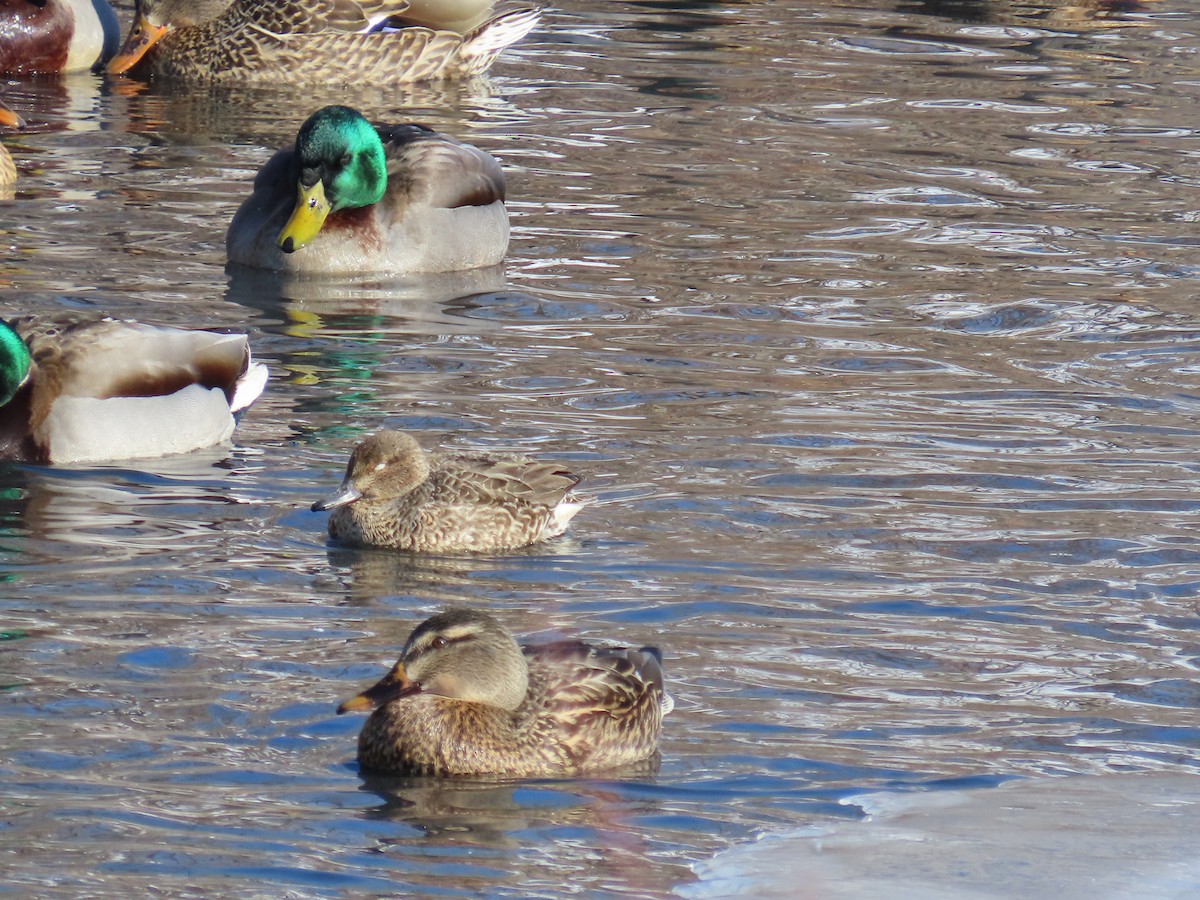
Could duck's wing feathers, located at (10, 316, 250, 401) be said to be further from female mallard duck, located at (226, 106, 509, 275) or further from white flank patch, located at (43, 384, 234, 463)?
female mallard duck, located at (226, 106, 509, 275)

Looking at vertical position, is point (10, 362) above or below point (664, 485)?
above

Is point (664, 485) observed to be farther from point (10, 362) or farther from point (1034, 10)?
point (1034, 10)

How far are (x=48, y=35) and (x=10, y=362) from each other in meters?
9.58

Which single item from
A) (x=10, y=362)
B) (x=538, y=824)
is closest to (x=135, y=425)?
(x=10, y=362)

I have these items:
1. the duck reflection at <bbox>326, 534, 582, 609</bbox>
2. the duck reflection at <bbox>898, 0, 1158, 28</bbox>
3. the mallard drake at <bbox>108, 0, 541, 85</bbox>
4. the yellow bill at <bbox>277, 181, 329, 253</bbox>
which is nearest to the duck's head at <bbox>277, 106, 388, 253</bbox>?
the yellow bill at <bbox>277, 181, 329, 253</bbox>

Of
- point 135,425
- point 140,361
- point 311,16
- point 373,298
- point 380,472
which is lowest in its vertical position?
point 373,298

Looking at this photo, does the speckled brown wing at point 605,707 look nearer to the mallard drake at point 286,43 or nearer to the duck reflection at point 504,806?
the duck reflection at point 504,806

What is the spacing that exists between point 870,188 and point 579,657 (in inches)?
358

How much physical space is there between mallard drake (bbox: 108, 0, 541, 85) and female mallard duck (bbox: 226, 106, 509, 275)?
16.3 ft

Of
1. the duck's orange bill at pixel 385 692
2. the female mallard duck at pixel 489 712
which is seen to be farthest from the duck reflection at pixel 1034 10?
the duck's orange bill at pixel 385 692

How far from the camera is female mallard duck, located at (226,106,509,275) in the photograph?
13.3 m

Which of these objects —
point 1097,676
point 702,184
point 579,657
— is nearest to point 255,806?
point 579,657

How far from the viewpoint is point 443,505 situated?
873cm

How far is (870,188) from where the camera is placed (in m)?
15.6
